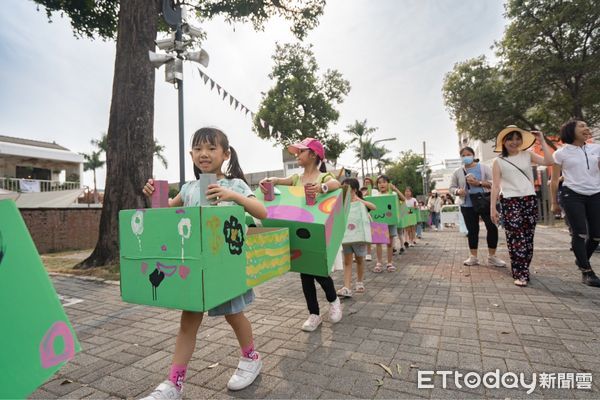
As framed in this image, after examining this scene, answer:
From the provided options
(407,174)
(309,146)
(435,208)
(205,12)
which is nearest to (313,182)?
(309,146)

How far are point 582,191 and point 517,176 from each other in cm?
68

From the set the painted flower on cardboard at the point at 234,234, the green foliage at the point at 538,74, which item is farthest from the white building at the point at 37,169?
the green foliage at the point at 538,74

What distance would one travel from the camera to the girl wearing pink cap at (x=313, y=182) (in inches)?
115

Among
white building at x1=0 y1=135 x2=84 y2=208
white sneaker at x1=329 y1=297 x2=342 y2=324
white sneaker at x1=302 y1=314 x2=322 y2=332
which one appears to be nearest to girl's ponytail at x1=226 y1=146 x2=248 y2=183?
white sneaker at x1=302 y1=314 x2=322 y2=332

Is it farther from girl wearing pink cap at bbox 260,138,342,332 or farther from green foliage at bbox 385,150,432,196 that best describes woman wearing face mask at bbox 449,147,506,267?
green foliage at bbox 385,150,432,196

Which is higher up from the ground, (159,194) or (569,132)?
(569,132)

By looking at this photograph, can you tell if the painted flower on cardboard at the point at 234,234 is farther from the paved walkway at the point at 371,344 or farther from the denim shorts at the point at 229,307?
the paved walkway at the point at 371,344

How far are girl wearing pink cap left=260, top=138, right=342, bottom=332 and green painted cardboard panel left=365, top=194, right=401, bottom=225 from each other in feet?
9.39

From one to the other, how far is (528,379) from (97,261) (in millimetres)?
7184

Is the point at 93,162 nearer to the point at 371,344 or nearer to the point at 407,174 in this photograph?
the point at 407,174

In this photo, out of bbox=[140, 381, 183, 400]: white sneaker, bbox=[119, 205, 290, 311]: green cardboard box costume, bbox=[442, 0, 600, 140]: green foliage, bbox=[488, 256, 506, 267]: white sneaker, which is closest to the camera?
bbox=[119, 205, 290, 311]: green cardboard box costume

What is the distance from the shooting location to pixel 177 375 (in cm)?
186

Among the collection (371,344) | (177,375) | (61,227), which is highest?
(61,227)

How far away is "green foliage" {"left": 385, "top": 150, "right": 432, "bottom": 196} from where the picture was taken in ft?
168
